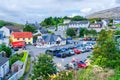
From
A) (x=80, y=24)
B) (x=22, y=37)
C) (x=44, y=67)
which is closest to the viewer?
(x=44, y=67)

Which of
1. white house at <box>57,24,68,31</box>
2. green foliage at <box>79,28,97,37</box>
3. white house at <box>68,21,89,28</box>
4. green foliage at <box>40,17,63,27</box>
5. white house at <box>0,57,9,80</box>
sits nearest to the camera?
white house at <box>0,57,9,80</box>

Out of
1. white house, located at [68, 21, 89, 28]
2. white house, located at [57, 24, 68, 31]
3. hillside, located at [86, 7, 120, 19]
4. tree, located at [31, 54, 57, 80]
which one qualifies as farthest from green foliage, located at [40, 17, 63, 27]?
tree, located at [31, 54, 57, 80]

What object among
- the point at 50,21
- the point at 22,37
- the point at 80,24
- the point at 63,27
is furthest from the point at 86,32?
the point at 50,21

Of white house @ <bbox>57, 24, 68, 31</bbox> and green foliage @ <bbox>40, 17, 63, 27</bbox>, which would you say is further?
green foliage @ <bbox>40, 17, 63, 27</bbox>

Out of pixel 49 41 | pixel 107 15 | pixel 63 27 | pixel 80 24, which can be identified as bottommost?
pixel 49 41

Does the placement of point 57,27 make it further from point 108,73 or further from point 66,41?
point 108,73

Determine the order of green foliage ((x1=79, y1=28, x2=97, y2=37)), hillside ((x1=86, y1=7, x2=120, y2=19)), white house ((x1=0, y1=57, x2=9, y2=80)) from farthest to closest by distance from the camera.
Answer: hillside ((x1=86, y1=7, x2=120, y2=19)) < green foliage ((x1=79, y1=28, x2=97, y2=37)) < white house ((x1=0, y1=57, x2=9, y2=80))

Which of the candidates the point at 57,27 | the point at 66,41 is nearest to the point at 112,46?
the point at 66,41

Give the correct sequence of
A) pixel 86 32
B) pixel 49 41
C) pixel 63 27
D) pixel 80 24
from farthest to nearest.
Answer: pixel 63 27 → pixel 80 24 → pixel 86 32 → pixel 49 41

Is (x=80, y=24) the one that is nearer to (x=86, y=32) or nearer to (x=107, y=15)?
(x=86, y=32)

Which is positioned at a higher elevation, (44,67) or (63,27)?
(44,67)

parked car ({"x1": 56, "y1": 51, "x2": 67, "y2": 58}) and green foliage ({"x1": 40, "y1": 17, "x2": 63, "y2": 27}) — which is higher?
green foliage ({"x1": 40, "y1": 17, "x2": 63, "y2": 27})

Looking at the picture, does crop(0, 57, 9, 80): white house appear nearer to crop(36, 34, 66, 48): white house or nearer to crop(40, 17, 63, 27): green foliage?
crop(36, 34, 66, 48): white house

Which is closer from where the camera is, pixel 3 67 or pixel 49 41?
pixel 3 67
